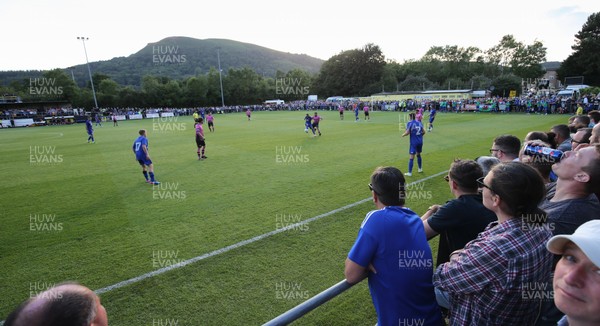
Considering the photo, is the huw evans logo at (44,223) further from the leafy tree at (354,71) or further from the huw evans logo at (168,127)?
the leafy tree at (354,71)

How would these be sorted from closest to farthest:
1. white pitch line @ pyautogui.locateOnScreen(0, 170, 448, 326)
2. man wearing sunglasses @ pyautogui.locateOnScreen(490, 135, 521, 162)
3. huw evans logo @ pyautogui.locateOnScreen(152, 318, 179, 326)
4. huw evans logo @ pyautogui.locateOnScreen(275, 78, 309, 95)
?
huw evans logo @ pyautogui.locateOnScreen(152, 318, 179, 326) < man wearing sunglasses @ pyautogui.locateOnScreen(490, 135, 521, 162) < white pitch line @ pyautogui.locateOnScreen(0, 170, 448, 326) < huw evans logo @ pyautogui.locateOnScreen(275, 78, 309, 95)

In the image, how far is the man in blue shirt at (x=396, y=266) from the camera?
243cm

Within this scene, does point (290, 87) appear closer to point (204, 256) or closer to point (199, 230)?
point (199, 230)

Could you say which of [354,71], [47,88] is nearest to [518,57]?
[354,71]

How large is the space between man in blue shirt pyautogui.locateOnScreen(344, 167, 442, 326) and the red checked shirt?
10.1 inches

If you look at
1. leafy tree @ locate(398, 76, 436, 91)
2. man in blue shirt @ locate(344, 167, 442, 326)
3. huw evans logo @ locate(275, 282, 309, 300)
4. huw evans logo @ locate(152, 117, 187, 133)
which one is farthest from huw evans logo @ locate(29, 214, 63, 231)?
leafy tree @ locate(398, 76, 436, 91)

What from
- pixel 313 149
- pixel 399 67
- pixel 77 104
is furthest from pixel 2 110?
pixel 399 67

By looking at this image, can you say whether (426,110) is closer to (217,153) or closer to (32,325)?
(217,153)

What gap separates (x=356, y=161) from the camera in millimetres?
13734

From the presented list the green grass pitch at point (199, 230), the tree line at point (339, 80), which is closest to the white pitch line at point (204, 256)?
the green grass pitch at point (199, 230)

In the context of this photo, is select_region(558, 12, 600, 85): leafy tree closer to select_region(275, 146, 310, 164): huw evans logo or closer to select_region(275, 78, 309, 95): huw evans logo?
select_region(275, 78, 309, 95): huw evans logo

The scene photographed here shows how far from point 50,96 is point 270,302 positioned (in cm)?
9612

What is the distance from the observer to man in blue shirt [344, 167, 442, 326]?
7.98 ft

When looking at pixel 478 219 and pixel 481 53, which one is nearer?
pixel 478 219
